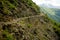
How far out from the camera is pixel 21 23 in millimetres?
29375

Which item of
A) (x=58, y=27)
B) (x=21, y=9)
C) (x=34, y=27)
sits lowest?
(x=58, y=27)

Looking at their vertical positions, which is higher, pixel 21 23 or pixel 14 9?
pixel 14 9

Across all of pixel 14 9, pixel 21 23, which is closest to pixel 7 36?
pixel 21 23

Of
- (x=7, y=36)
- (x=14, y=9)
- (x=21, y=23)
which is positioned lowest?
(x=7, y=36)

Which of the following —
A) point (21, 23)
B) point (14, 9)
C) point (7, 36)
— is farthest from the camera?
point (14, 9)

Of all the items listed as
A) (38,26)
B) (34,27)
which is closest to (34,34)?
(34,27)

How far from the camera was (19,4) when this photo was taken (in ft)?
116

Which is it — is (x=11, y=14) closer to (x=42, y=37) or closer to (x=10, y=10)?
(x=10, y=10)

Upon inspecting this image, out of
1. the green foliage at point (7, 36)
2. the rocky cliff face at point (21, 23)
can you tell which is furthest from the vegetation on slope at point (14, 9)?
the green foliage at point (7, 36)

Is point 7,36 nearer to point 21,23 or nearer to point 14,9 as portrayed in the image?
point 21,23

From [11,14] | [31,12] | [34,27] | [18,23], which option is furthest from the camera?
[31,12]

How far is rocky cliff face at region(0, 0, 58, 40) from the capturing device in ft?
85.1

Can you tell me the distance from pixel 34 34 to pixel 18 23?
15.6 feet

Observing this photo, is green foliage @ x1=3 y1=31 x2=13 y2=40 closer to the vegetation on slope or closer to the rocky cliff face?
the rocky cliff face
